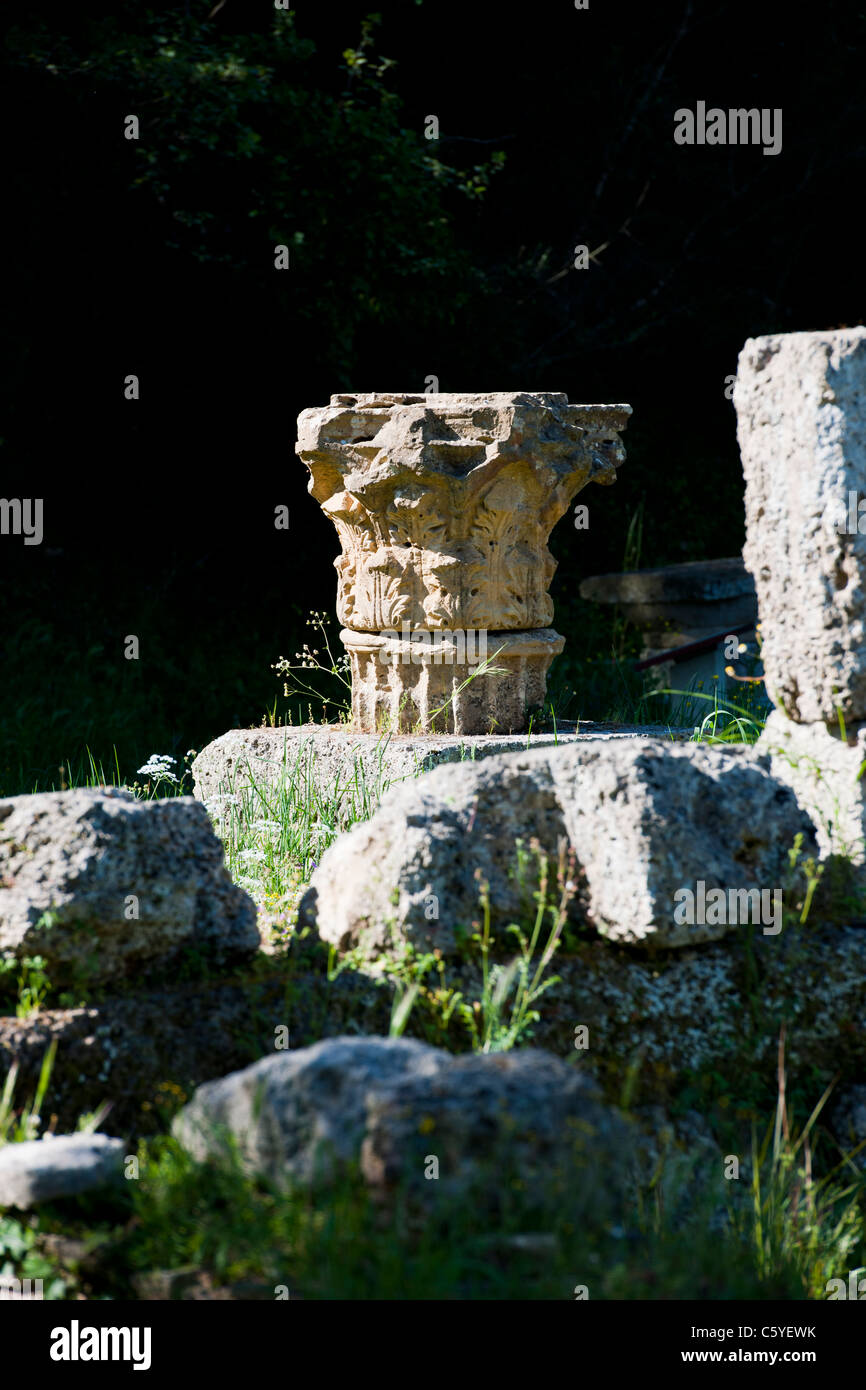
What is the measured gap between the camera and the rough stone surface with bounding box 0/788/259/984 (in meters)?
3.43

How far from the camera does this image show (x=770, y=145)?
14312 mm

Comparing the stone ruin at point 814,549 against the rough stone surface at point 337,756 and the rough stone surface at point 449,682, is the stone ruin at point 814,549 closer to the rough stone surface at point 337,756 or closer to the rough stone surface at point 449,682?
the rough stone surface at point 337,756

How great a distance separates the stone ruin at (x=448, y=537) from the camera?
6.32m

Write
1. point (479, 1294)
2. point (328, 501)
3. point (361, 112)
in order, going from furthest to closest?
point (361, 112), point (328, 501), point (479, 1294)

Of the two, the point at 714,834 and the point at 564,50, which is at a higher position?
the point at 564,50

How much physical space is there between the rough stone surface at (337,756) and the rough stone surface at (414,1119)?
291cm

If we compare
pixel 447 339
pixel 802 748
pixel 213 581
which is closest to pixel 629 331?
pixel 447 339

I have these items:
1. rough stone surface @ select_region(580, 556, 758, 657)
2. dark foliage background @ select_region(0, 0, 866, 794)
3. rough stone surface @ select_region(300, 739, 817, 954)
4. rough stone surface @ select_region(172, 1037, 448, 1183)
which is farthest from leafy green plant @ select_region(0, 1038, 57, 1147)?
rough stone surface @ select_region(580, 556, 758, 657)

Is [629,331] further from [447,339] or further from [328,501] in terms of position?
[328,501]

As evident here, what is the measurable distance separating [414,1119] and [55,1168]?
73 cm

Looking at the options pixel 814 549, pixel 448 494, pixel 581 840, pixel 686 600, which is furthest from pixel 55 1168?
pixel 686 600

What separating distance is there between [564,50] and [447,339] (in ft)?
11.4

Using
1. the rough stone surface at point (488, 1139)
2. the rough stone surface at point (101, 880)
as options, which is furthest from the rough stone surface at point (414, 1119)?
the rough stone surface at point (101, 880)
